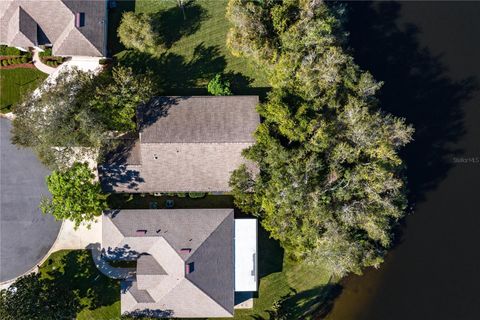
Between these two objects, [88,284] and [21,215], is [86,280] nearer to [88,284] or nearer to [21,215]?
[88,284]

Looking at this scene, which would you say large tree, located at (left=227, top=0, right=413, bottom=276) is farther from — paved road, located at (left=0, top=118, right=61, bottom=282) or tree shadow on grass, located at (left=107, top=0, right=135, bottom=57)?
paved road, located at (left=0, top=118, right=61, bottom=282)

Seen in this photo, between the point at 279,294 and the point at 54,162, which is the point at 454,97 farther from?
the point at 54,162

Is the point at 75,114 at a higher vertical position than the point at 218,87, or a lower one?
lower

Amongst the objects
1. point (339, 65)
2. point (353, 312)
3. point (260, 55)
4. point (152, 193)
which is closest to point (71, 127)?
point (152, 193)

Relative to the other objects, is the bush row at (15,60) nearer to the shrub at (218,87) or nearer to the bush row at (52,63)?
the bush row at (52,63)

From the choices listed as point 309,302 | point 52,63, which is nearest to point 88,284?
point 309,302

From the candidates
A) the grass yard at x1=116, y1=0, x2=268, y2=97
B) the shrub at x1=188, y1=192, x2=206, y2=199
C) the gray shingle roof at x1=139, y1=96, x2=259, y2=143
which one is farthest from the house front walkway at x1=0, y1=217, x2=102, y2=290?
the grass yard at x1=116, y1=0, x2=268, y2=97
